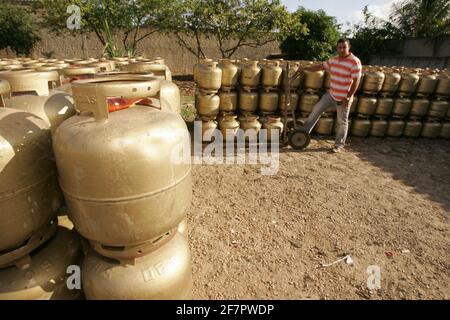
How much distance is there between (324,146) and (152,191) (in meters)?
4.95

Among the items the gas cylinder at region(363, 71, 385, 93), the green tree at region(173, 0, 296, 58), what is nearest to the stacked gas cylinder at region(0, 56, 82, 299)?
the gas cylinder at region(363, 71, 385, 93)

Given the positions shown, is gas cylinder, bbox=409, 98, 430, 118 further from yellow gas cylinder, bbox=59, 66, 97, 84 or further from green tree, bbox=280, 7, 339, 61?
green tree, bbox=280, 7, 339, 61

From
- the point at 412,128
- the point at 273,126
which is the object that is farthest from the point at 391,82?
the point at 273,126

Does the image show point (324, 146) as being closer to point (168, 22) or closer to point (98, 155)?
point (98, 155)

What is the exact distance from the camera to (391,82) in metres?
5.96

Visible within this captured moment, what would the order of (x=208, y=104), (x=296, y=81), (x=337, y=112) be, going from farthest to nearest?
(x=296, y=81)
(x=208, y=104)
(x=337, y=112)

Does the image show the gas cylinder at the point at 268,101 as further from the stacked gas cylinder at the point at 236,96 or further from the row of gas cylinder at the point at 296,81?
the row of gas cylinder at the point at 296,81

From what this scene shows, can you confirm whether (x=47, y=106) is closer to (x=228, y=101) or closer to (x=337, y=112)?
(x=228, y=101)

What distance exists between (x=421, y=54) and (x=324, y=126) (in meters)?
12.0

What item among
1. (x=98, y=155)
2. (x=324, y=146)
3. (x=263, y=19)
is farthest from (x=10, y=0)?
(x=98, y=155)

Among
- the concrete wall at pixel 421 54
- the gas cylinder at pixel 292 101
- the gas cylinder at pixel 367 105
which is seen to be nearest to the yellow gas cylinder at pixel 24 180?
the gas cylinder at pixel 292 101

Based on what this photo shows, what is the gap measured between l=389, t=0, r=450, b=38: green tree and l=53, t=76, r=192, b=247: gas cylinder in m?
18.0

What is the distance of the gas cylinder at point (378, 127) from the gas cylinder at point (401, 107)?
308 millimetres

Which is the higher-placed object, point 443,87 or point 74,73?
point 74,73
